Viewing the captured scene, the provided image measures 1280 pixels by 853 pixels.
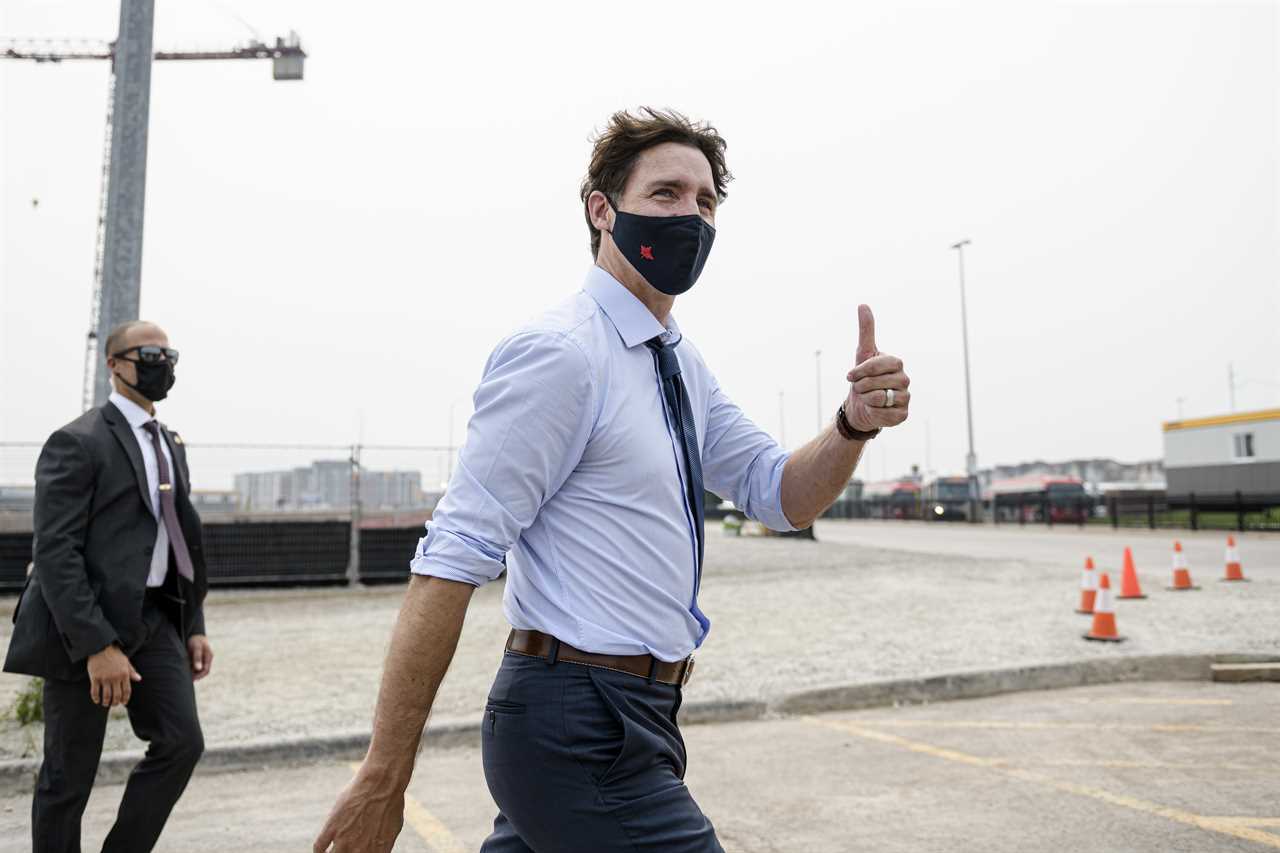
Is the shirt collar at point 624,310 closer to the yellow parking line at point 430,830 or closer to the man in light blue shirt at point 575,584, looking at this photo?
the man in light blue shirt at point 575,584

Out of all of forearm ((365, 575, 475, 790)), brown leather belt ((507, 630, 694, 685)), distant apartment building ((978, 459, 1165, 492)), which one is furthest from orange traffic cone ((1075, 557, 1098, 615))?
distant apartment building ((978, 459, 1165, 492))

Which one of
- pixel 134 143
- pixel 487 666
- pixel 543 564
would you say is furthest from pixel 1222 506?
pixel 543 564

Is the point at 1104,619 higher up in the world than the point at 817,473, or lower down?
lower down

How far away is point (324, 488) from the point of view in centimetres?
1577

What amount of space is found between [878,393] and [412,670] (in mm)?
1114

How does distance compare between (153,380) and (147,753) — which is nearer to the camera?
(147,753)

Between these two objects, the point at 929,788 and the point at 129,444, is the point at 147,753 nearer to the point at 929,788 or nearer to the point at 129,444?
A: the point at 129,444

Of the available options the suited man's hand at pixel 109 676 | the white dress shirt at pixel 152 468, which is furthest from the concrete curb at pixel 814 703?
the suited man's hand at pixel 109 676

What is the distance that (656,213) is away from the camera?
7.14 feet

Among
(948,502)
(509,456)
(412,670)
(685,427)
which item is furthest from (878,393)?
(948,502)

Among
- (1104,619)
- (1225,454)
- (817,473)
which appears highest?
(1225,454)

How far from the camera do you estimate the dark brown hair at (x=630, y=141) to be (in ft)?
7.08

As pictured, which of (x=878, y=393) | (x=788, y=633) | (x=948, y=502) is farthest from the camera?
(x=948, y=502)

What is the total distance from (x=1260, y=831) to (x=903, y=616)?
20.6ft
